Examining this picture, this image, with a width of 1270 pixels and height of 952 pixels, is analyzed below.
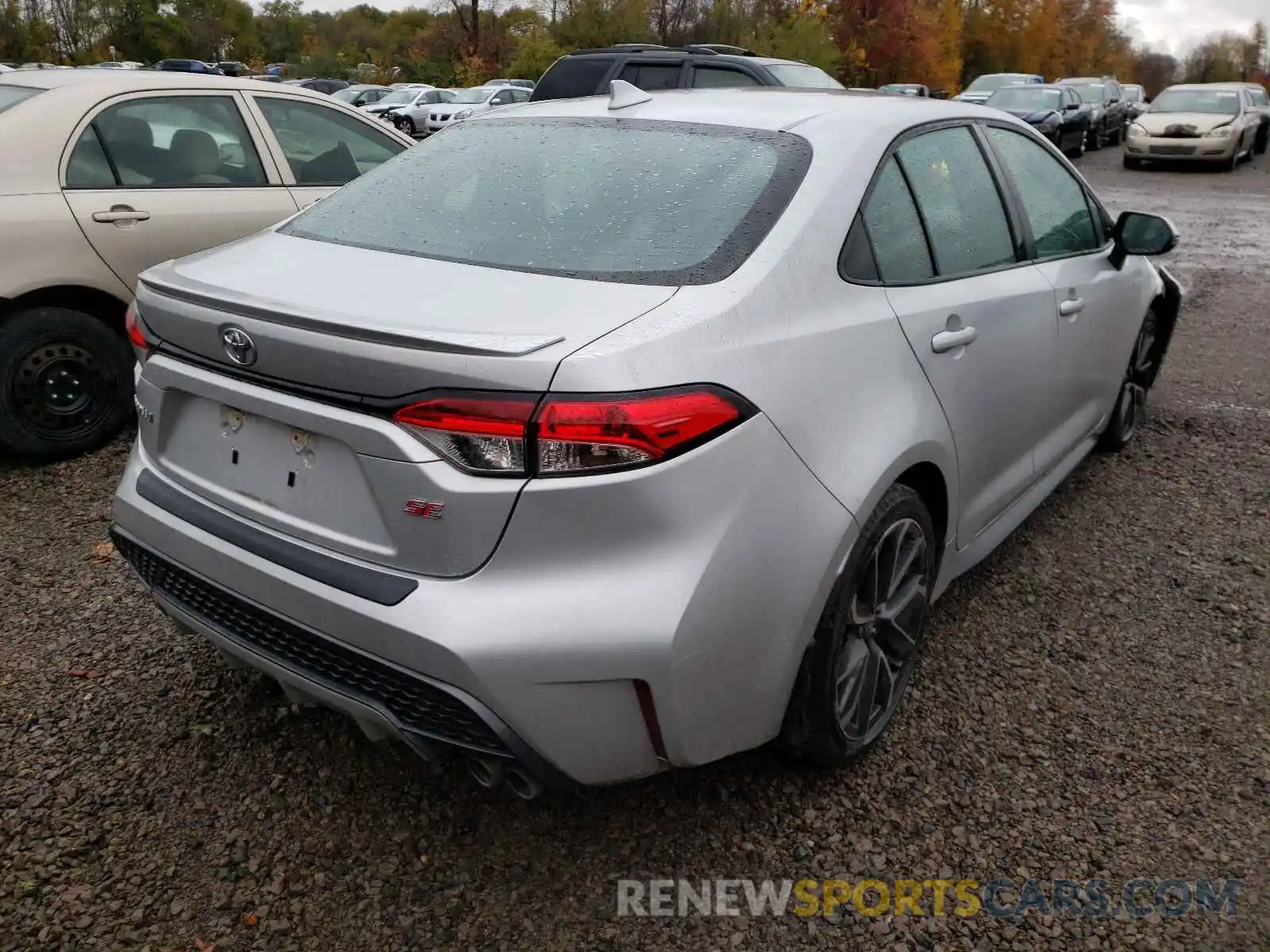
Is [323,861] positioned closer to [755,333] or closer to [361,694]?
[361,694]

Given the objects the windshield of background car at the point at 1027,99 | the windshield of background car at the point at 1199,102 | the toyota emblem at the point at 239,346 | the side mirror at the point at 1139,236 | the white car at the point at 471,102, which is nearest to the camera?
→ the toyota emblem at the point at 239,346

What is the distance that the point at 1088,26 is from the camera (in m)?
80.3

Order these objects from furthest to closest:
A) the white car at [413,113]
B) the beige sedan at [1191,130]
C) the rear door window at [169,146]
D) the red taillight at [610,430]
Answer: the white car at [413,113]
the beige sedan at [1191,130]
the rear door window at [169,146]
the red taillight at [610,430]

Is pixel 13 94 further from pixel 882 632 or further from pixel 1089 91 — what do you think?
pixel 1089 91

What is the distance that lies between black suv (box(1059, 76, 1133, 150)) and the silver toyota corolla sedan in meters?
24.6

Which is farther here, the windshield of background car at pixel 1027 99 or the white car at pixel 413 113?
the white car at pixel 413 113

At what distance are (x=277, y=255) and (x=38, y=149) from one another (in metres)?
2.56

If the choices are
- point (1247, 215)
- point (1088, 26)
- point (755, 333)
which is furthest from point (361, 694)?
point (1088, 26)

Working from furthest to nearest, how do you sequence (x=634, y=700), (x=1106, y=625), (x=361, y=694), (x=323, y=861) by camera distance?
(x=1106, y=625)
(x=323, y=861)
(x=361, y=694)
(x=634, y=700)

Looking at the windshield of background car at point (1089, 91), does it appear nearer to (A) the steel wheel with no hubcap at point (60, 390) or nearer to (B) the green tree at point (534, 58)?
(B) the green tree at point (534, 58)

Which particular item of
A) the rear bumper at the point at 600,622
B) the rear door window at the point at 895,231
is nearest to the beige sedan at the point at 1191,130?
the rear door window at the point at 895,231

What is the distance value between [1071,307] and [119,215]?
12.4 ft

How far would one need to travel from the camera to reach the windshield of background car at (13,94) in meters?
4.45

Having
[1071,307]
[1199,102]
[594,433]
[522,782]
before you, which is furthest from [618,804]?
[1199,102]
